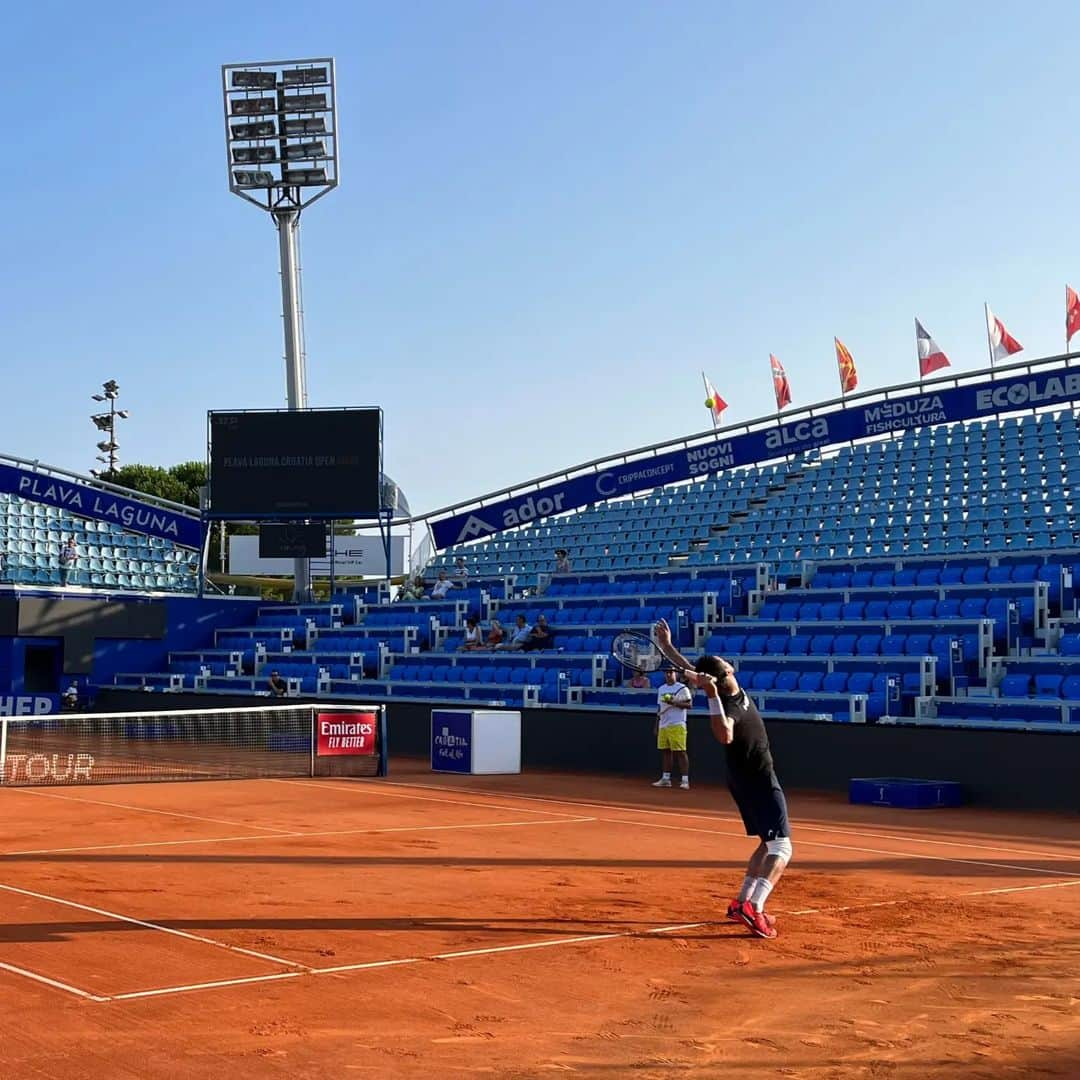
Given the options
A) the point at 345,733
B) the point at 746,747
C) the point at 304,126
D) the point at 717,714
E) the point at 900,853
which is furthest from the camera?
the point at 304,126

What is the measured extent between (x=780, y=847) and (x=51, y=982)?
5.00 m

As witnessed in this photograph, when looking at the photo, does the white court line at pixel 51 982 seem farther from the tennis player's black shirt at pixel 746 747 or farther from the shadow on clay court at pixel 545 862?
the shadow on clay court at pixel 545 862

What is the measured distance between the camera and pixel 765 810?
10.3 metres

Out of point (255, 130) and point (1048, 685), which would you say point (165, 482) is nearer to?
point (255, 130)

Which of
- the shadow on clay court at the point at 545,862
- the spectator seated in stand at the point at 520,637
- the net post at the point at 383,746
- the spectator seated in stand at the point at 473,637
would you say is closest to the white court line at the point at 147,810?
the shadow on clay court at the point at 545,862

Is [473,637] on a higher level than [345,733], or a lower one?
higher

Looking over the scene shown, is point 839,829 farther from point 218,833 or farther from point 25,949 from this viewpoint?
point 25,949

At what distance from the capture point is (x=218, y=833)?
53.3ft

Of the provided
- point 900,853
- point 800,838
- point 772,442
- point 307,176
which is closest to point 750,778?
point 900,853

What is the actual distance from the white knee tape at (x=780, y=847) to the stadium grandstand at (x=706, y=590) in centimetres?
1095

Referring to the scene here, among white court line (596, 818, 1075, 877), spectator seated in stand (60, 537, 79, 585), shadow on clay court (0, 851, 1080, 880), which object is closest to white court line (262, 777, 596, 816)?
white court line (596, 818, 1075, 877)

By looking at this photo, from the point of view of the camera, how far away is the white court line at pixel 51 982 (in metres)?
8.00

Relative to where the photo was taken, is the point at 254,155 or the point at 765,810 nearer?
the point at 765,810

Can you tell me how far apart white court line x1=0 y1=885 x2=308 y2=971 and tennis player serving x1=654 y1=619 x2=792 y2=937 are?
3266 mm
